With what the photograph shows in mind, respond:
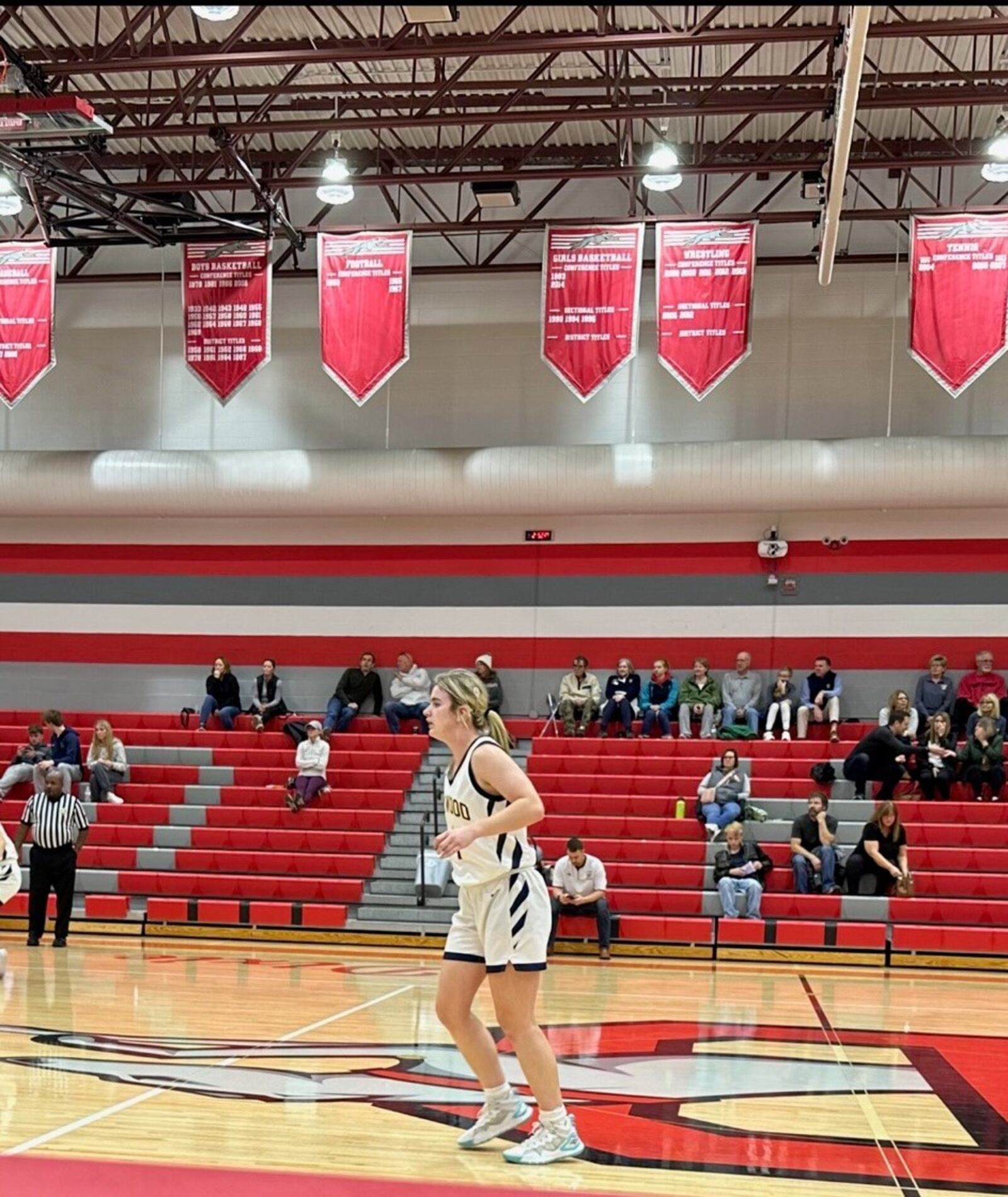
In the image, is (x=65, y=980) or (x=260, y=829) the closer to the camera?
(x=65, y=980)

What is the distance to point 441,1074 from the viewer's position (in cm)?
625

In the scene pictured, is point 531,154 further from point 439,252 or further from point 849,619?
point 849,619

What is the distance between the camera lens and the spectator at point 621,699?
18.5 meters

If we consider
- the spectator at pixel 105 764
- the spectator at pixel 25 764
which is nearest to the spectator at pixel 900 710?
the spectator at pixel 105 764

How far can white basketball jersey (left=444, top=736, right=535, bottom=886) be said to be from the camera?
15.5 ft

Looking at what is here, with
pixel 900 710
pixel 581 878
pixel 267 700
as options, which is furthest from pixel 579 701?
pixel 581 878

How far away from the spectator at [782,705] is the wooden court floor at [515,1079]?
7217 mm

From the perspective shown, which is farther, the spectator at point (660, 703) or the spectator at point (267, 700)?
the spectator at point (267, 700)

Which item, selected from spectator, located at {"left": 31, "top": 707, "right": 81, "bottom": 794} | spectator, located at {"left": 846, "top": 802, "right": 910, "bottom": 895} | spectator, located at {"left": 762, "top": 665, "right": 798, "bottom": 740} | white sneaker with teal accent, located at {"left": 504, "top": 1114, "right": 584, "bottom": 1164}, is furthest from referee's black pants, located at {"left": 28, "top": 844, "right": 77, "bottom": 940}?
spectator, located at {"left": 762, "top": 665, "right": 798, "bottom": 740}

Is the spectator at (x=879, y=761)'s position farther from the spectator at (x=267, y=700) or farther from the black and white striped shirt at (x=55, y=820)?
the black and white striped shirt at (x=55, y=820)

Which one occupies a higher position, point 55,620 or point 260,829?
point 55,620

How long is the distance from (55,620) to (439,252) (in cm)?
836

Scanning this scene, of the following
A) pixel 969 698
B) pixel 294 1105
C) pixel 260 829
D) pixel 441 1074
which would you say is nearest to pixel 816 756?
pixel 969 698

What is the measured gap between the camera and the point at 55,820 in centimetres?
1219
